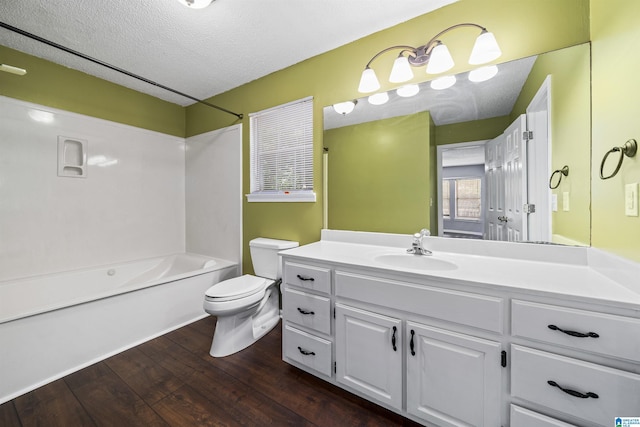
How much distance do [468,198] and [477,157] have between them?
10.2 inches

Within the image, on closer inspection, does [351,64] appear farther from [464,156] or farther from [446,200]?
[446,200]

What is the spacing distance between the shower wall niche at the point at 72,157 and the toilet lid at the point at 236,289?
182cm

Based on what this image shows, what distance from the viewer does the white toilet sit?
5.94ft

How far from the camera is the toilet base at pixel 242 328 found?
1871 mm

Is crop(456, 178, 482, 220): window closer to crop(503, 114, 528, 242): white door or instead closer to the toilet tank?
crop(503, 114, 528, 242): white door

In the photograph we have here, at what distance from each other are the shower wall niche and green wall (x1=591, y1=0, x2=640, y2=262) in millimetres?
3747

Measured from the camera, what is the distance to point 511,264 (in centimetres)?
128

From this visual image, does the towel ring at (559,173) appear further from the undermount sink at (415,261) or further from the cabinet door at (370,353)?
the cabinet door at (370,353)

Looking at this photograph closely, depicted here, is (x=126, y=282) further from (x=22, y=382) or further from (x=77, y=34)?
(x=77, y=34)

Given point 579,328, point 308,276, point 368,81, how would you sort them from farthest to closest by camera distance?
point 368,81 → point 308,276 → point 579,328

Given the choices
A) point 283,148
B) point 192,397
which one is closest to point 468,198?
point 283,148

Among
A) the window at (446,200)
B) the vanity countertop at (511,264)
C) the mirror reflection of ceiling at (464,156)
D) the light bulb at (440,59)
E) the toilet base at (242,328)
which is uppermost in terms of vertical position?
the light bulb at (440,59)

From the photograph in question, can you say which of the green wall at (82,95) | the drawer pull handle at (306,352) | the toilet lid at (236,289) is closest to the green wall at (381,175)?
the toilet lid at (236,289)

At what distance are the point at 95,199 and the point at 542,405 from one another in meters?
3.56
